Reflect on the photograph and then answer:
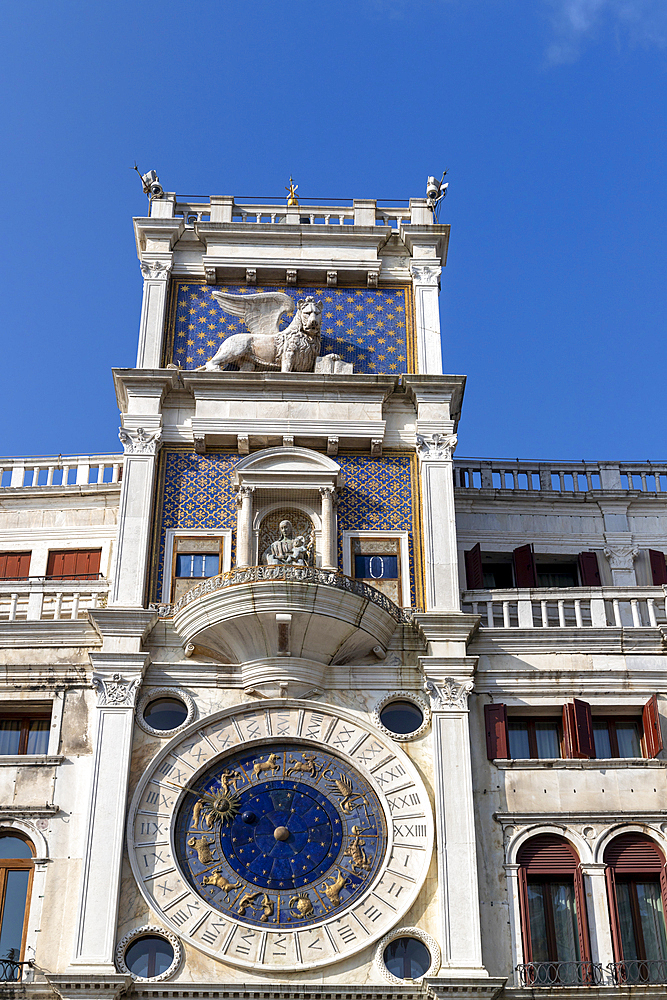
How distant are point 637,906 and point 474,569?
7806mm

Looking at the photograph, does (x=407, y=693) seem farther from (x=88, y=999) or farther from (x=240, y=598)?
(x=88, y=999)

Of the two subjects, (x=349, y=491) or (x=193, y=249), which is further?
(x=193, y=249)

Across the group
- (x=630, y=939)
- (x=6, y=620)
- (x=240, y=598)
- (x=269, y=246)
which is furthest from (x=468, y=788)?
(x=269, y=246)

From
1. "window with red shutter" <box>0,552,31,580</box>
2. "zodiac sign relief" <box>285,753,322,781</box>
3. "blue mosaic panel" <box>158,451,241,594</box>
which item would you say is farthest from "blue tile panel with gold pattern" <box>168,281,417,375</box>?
"zodiac sign relief" <box>285,753,322,781</box>

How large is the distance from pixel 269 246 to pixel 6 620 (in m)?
9.76

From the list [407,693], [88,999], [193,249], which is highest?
[193,249]

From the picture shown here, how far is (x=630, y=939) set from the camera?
2262 cm

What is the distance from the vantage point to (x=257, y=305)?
29.0 m

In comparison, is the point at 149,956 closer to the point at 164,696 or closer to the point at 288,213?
the point at 164,696

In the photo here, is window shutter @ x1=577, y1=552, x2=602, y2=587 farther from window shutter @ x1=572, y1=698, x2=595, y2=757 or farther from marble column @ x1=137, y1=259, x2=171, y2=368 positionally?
marble column @ x1=137, y1=259, x2=171, y2=368

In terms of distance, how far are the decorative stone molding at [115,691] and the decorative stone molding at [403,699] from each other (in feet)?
13.5

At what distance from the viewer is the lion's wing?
2886 centimetres

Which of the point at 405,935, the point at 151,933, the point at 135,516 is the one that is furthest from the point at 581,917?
the point at 135,516

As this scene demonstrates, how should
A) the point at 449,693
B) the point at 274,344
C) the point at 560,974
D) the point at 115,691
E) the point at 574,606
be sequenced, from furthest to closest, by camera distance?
1. the point at 274,344
2. the point at 574,606
3. the point at 449,693
4. the point at 115,691
5. the point at 560,974
